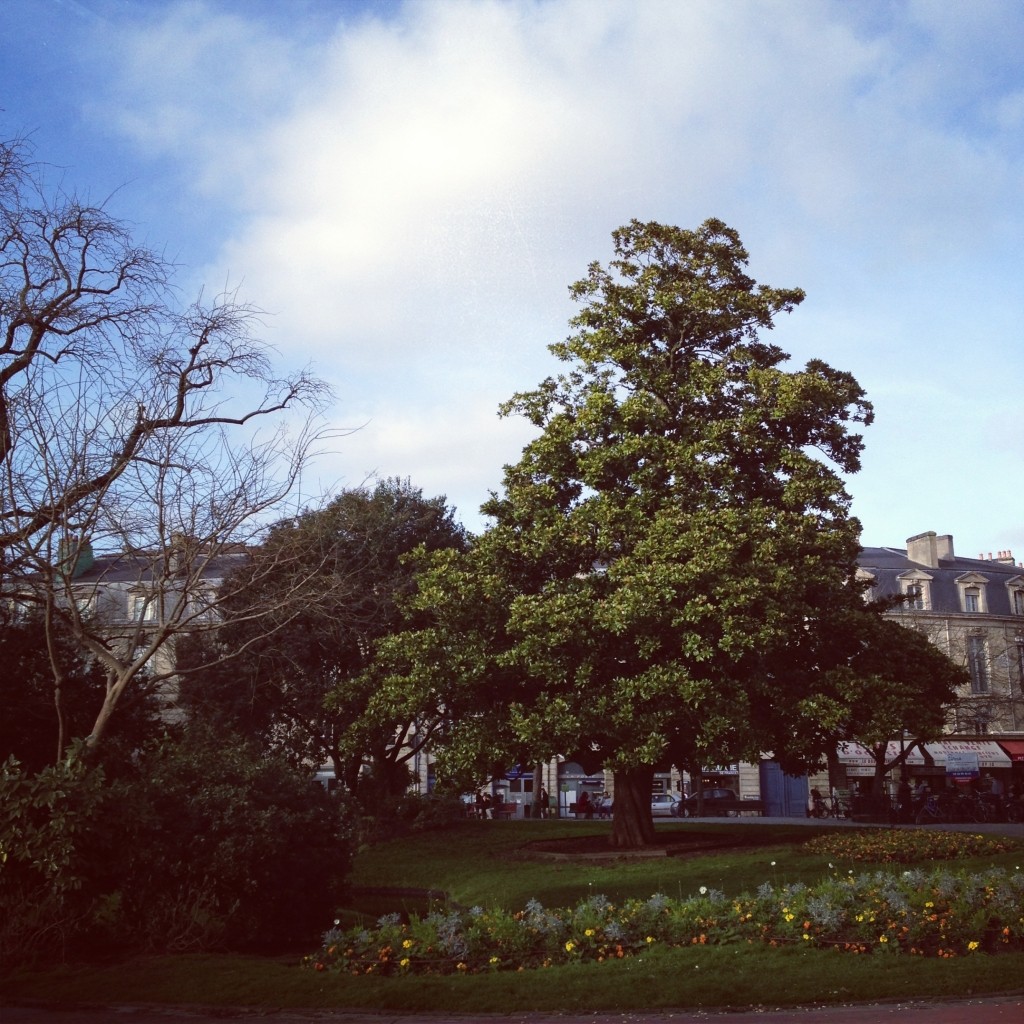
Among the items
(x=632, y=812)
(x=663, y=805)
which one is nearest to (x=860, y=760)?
(x=663, y=805)

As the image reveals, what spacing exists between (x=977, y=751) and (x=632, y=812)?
33442 mm

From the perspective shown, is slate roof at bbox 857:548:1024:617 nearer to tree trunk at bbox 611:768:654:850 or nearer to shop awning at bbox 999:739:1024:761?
shop awning at bbox 999:739:1024:761

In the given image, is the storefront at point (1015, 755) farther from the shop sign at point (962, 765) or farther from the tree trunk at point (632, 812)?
the tree trunk at point (632, 812)

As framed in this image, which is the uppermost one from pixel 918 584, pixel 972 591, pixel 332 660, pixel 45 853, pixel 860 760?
pixel 918 584

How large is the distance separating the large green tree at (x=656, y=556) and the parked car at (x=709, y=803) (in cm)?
2703

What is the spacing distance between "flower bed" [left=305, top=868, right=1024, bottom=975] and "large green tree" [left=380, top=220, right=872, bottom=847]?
8.91 m

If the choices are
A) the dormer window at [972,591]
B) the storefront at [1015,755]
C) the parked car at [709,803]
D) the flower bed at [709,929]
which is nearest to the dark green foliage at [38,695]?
the flower bed at [709,929]

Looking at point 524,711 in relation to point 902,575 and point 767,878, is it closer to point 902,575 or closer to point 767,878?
point 767,878

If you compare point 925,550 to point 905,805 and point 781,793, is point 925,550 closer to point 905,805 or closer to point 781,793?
point 781,793

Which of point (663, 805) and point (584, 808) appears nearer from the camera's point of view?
point (584, 808)

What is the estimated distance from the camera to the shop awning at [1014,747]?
174 ft

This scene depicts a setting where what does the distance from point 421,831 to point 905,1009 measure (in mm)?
24013

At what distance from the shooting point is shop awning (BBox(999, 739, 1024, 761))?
5297cm

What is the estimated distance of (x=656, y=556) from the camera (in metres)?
23.1
